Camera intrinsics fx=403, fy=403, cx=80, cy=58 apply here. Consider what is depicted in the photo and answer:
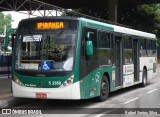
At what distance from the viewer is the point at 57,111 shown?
39.4 ft

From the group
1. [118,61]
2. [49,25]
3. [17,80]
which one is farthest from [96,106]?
[118,61]

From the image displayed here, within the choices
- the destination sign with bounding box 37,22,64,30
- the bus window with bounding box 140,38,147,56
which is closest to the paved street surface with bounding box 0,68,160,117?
the destination sign with bounding box 37,22,64,30

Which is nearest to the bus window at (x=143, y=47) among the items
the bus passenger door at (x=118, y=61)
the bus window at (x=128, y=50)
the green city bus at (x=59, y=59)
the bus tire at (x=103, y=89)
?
the bus window at (x=128, y=50)

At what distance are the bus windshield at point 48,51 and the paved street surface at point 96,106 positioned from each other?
4.37ft

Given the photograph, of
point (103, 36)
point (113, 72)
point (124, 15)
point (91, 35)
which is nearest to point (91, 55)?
point (91, 35)

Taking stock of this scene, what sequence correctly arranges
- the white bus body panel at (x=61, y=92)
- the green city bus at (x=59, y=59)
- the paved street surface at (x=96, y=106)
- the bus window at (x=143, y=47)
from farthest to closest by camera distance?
the bus window at (x=143, y=47)
the green city bus at (x=59, y=59)
the white bus body panel at (x=61, y=92)
the paved street surface at (x=96, y=106)

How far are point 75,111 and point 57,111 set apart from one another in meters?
0.54

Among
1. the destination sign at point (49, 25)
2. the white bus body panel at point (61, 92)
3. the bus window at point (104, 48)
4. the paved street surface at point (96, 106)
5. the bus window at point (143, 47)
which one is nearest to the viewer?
the paved street surface at point (96, 106)

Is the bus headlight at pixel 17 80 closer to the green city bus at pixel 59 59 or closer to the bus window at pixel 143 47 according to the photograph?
the green city bus at pixel 59 59

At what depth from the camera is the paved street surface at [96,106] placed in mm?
11528

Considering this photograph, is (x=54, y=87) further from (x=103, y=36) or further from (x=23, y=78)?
(x=103, y=36)

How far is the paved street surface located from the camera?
37.8 feet

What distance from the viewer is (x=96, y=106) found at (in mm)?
13031

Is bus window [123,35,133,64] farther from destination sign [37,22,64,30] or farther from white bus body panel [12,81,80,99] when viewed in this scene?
white bus body panel [12,81,80,99]
